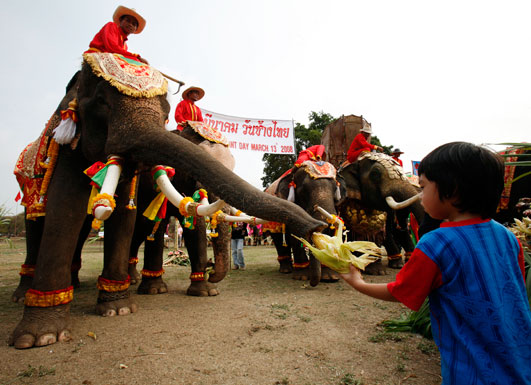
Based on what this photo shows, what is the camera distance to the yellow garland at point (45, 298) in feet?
9.64

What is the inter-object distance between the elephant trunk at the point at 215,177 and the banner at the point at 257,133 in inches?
432

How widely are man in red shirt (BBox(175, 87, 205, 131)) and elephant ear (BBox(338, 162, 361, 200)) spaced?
3.27m

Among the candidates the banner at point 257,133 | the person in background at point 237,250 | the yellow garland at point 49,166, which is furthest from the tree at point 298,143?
the yellow garland at point 49,166

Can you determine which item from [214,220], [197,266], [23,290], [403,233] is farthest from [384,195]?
[23,290]

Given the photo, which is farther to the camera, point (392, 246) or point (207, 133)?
point (392, 246)

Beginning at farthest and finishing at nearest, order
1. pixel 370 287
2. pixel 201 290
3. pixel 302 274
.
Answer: pixel 302 274, pixel 201 290, pixel 370 287

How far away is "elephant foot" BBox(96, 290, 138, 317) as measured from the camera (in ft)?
12.3

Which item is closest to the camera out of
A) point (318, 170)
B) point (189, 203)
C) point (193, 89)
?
point (189, 203)

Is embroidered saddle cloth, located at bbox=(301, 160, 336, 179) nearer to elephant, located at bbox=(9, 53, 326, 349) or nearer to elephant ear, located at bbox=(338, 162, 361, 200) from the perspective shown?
elephant ear, located at bbox=(338, 162, 361, 200)

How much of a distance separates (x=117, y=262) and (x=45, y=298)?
95 cm

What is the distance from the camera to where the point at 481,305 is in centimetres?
114

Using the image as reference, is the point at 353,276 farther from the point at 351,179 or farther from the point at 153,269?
the point at 351,179

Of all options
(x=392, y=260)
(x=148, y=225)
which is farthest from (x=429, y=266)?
(x=392, y=260)

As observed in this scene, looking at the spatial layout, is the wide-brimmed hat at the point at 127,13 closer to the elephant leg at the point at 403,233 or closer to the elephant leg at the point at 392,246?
the elephant leg at the point at 403,233
